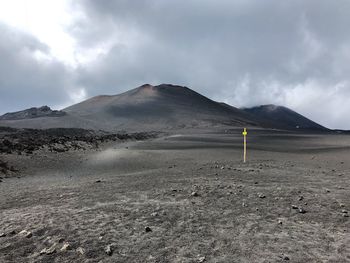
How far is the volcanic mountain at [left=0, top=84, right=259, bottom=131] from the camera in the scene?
93.4 metres

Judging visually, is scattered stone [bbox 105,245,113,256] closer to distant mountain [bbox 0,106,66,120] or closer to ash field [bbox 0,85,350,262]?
ash field [bbox 0,85,350,262]

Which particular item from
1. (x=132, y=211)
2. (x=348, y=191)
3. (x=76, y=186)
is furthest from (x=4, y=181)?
(x=348, y=191)

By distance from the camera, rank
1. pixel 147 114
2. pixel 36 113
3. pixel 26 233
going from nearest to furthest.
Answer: pixel 26 233 < pixel 36 113 < pixel 147 114

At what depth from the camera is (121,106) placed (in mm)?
132625

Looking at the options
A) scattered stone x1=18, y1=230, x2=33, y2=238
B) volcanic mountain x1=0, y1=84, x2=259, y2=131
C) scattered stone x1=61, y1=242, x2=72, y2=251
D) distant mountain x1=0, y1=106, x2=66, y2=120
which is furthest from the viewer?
distant mountain x1=0, y1=106, x2=66, y2=120

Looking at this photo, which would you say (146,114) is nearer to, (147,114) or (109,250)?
(147,114)

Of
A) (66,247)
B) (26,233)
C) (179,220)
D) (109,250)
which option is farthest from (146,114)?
(109,250)

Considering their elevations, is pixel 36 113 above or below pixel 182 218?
above

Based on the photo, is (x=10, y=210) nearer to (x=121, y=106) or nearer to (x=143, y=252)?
(x=143, y=252)

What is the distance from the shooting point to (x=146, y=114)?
120 meters

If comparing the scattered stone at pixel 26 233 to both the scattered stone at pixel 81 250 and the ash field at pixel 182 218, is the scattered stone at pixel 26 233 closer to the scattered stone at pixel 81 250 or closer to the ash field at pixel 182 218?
the ash field at pixel 182 218

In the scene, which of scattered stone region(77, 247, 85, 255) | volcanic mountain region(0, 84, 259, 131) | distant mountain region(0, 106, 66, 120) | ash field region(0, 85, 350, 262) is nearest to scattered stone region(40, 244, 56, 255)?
ash field region(0, 85, 350, 262)

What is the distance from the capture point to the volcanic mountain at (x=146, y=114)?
93.4 metres

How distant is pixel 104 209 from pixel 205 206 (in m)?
2.10
